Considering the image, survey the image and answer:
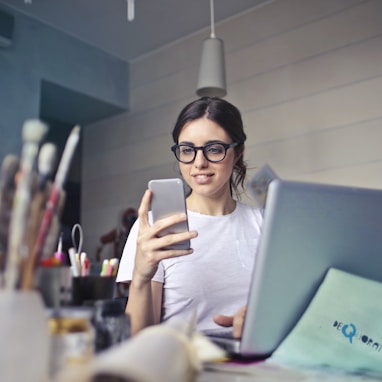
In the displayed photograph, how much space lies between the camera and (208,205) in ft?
4.53

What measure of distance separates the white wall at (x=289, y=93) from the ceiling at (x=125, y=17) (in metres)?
Result: 0.11

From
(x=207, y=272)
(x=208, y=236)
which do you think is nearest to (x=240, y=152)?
(x=208, y=236)

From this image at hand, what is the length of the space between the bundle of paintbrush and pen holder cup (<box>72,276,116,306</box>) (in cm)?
18

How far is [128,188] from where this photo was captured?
3666 mm

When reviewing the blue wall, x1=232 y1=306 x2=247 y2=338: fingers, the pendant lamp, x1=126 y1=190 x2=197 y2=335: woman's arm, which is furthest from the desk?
the blue wall

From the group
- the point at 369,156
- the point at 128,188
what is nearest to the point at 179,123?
the point at 369,156

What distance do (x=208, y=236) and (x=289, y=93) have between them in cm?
180

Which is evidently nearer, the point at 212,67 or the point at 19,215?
the point at 19,215

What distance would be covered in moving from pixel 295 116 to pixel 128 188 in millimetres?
1537

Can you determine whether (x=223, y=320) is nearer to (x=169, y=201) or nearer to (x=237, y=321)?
(x=237, y=321)

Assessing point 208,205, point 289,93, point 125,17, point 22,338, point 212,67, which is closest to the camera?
point 22,338

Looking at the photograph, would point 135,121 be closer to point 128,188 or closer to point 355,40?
point 128,188

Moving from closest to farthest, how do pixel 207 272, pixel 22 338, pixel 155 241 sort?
pixel 22 338
pixel 155 241
pixel 207 272

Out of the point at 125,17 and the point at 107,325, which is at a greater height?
the point at 125,17
